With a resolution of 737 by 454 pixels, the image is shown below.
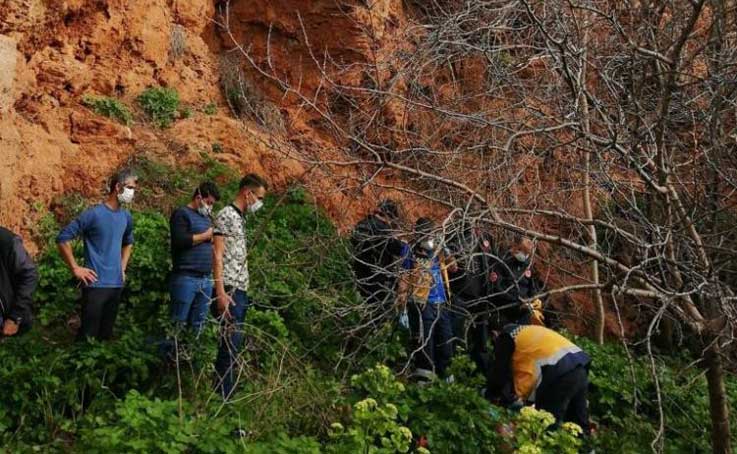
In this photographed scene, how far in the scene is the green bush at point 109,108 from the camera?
28.2ft

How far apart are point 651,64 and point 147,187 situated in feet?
19.9

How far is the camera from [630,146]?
12.6 ft

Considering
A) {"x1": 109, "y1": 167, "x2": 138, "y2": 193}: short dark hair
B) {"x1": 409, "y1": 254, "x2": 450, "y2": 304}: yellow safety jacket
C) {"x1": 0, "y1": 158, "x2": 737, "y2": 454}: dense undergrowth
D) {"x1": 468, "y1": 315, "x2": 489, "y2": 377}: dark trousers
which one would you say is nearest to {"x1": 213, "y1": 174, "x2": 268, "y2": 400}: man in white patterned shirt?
{"x1": 0, "y1": 158, "x2": 737, "y2": 454}: dense undergrowth

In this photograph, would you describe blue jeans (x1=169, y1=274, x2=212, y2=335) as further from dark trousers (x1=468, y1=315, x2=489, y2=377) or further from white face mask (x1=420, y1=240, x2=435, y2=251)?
dark trousers (x1=468, y1=315, x2=489, y2=377)

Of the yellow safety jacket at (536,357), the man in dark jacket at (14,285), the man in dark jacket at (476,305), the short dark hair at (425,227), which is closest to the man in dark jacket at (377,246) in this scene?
the short dark hair at (425,227)

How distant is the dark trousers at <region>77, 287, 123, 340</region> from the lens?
200 inches

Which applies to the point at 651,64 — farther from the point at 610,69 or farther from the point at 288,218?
the point at 288,218

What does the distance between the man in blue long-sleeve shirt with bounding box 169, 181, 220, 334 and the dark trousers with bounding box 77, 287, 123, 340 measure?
47 cm

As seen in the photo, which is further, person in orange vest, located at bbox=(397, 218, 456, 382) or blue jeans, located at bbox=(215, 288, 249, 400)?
blue jeans, located at bbox=(215, 288, 249, 400)

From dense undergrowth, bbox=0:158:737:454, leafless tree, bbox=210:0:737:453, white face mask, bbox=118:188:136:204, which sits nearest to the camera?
dense undergrowth, bbox=0:158:737:454

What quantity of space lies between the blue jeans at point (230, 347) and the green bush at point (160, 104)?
5.30 metres

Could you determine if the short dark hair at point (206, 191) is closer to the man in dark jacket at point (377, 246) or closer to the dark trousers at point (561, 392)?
the man in dark jacket at point (377, 246)

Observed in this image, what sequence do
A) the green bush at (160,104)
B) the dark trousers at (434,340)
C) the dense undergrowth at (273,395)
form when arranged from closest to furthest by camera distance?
1. the dense undergrowth at (273,395)
2. the dark trousers at (434,340)
3. the green bush at (160,104)

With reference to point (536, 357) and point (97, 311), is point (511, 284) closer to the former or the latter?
point (536, 357)
